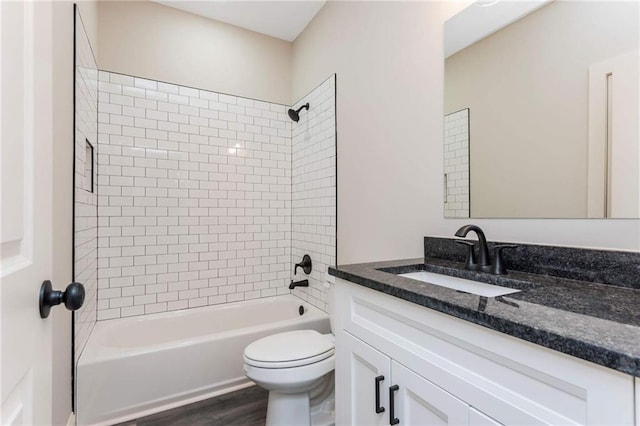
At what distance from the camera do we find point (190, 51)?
260cm

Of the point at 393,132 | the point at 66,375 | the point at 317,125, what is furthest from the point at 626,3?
the point at 66,375

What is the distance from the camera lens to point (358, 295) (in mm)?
1148

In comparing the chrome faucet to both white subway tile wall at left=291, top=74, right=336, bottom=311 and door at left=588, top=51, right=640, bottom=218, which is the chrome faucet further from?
white subway tile wall at left=291, top=74, right=336, bottom=311

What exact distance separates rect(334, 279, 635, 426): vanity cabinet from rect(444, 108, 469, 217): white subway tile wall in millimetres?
663

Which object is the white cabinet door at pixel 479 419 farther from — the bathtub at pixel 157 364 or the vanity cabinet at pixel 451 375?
the bathtub at pixel 157 364

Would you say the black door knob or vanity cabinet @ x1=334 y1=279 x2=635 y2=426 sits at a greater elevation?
the black door knob

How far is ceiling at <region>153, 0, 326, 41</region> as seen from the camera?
8.05 feet

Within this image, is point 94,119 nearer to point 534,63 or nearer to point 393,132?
point 393,132

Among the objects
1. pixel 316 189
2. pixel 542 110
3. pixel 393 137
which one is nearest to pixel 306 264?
pixel 316 189

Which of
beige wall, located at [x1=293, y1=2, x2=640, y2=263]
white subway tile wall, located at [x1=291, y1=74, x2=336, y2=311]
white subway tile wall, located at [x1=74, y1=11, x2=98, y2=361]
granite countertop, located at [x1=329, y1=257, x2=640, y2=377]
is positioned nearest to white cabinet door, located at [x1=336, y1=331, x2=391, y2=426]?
granite countertop, located at [x1=329, y1=257, x2=640, y2=377]

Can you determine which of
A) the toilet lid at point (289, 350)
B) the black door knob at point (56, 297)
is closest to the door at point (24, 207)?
the black door knob at point (56, 297)

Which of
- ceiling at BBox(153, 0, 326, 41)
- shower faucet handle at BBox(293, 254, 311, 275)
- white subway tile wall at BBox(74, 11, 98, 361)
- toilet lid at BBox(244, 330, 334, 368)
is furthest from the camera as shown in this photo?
shower faucet handle at BBox(293, 254, 311, 275)

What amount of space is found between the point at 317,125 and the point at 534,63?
167 cm

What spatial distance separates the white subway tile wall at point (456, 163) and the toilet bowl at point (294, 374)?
969 millimetres
